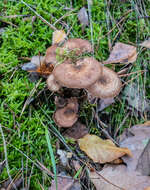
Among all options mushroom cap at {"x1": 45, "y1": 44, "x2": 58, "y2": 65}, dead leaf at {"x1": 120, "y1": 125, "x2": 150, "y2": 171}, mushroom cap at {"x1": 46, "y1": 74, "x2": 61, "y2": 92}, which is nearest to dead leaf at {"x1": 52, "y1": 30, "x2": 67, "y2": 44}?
mushroom cap at {"x1": 45, "y1": 44, "x2": 58, "y2": 65}

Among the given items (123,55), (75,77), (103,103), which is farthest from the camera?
(123,55)

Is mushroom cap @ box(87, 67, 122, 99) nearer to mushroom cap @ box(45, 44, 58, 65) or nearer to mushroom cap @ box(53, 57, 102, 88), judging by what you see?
mushroom cap @ box(53, 57, 102, 88)

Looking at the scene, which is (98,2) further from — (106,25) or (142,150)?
(142,150)

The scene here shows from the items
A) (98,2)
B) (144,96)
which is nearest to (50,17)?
(98,2)

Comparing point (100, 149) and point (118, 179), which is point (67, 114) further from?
point (118, 179)

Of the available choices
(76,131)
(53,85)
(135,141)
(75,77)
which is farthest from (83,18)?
(135,141)

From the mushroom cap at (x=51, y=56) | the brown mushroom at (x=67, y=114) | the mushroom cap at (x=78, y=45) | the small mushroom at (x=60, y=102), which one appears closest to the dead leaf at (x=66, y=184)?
the brown mushroom at (x=67, y=114)
